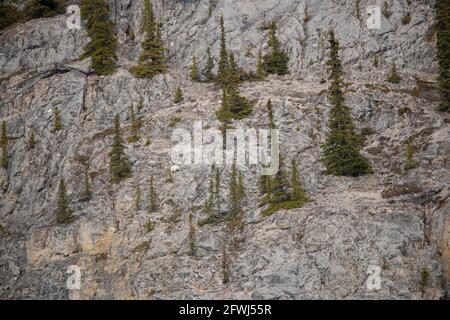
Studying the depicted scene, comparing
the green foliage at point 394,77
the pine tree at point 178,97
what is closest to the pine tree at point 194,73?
the pine tree at point 178,97

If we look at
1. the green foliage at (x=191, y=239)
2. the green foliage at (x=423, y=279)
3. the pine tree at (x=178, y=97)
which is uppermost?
the pine tree at (x=178, y=97)

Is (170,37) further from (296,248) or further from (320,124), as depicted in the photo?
(296,248)

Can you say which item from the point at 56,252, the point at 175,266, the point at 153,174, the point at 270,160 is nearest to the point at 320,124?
the point at 270,160

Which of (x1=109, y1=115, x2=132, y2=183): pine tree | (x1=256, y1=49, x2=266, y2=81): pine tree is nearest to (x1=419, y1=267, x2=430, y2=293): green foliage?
(x1=109, y1=115, x2=132, y2=183): pine tree

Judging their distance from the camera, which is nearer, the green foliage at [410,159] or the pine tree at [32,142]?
the green foliage at [410,159]

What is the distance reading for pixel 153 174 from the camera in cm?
7881

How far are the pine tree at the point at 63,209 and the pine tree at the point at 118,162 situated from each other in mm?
4599

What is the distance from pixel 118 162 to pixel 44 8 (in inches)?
1177

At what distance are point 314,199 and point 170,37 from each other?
3234 centimetres

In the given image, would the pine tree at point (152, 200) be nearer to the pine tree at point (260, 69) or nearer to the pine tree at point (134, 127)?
the pine tree at point (134, 127)

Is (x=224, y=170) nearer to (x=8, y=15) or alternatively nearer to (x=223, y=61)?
(x=223, y=61)

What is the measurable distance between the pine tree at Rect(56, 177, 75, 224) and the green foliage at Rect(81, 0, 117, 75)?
58.9 ft

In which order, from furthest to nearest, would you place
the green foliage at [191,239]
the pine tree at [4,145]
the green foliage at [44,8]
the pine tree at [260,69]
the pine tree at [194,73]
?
the green foliage at [44,8] → the pine tree at [194,73] → the pine tree at [260,69] → the pine tree at [4,145] → the green foliage at [191,239]

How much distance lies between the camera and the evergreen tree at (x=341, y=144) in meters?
76.4
